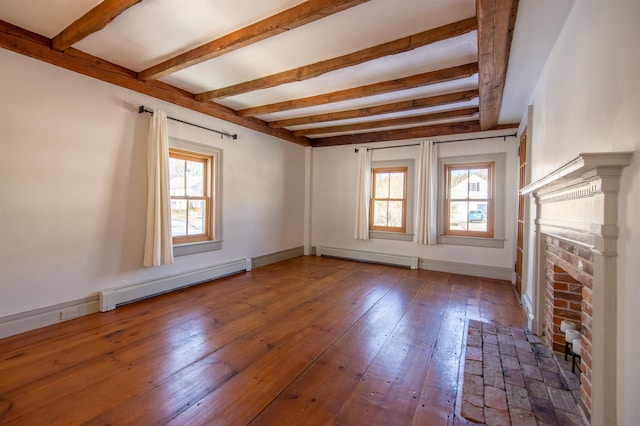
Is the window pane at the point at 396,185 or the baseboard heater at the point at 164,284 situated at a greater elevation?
the window pane at the point at 396,185

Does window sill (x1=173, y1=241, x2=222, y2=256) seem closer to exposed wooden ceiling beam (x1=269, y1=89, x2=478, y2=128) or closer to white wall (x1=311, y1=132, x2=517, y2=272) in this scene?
exposed wooden ceiling beam (x1=269, y1=89, x2=478, y2=128)

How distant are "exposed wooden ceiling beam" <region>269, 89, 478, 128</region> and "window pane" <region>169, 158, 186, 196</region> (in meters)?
1.94

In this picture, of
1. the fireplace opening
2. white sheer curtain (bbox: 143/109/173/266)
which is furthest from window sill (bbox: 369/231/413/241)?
white sheer curtain (bbox: 143/109/173/266)

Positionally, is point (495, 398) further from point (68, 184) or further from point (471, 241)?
point (68, 184)

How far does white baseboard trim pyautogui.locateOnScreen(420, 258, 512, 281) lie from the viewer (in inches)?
193

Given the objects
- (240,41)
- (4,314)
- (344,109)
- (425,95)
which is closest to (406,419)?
(240,41)

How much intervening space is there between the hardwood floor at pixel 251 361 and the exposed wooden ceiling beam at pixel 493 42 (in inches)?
98.6

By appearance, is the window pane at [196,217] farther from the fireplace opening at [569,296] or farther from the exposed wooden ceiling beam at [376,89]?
the fireplace opening at [569,296]

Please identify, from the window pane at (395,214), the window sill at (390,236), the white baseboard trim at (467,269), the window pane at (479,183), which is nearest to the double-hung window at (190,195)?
the window sill at (390,236)

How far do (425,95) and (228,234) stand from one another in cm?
373

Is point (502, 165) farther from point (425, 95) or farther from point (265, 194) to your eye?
point (265, 194)

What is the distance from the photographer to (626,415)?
125cm

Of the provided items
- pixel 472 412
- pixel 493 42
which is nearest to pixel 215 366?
pixel 472 412

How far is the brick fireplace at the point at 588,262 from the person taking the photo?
136 centimetres
